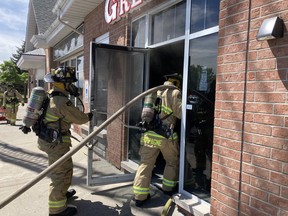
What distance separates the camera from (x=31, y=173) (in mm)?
5488

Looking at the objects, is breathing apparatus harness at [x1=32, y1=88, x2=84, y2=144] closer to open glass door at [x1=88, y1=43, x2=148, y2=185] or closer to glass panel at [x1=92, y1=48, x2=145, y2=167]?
open glass door at [x1=88, y1=43, x2=148, y2=185]

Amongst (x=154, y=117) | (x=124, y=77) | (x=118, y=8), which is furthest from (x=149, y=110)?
(x=118, y=8)

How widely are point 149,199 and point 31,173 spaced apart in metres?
2.62

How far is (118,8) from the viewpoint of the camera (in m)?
5.07

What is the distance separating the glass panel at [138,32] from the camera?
5023 millimetres

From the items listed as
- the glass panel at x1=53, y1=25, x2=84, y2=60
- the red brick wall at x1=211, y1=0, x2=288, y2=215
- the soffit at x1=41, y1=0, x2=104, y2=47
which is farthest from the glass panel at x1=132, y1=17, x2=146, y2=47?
the glass panel at x1=53, y1=25, x2=84, y2=60

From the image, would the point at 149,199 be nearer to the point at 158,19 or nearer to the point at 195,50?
the point at 195,50

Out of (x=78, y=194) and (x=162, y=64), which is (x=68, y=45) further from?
(x=78, y=194)

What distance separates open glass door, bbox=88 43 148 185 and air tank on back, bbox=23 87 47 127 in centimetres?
80

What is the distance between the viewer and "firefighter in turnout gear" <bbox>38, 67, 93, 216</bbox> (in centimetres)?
372

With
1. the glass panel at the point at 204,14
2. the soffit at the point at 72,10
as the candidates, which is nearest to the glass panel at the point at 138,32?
the glass panel at the point at 204,14

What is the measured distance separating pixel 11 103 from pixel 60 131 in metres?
8.92

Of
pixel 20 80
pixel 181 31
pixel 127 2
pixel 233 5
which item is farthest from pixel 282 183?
pixel 20 80

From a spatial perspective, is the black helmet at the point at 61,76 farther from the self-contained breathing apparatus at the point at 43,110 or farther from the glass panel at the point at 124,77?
the glass panel at the point at 124,77
